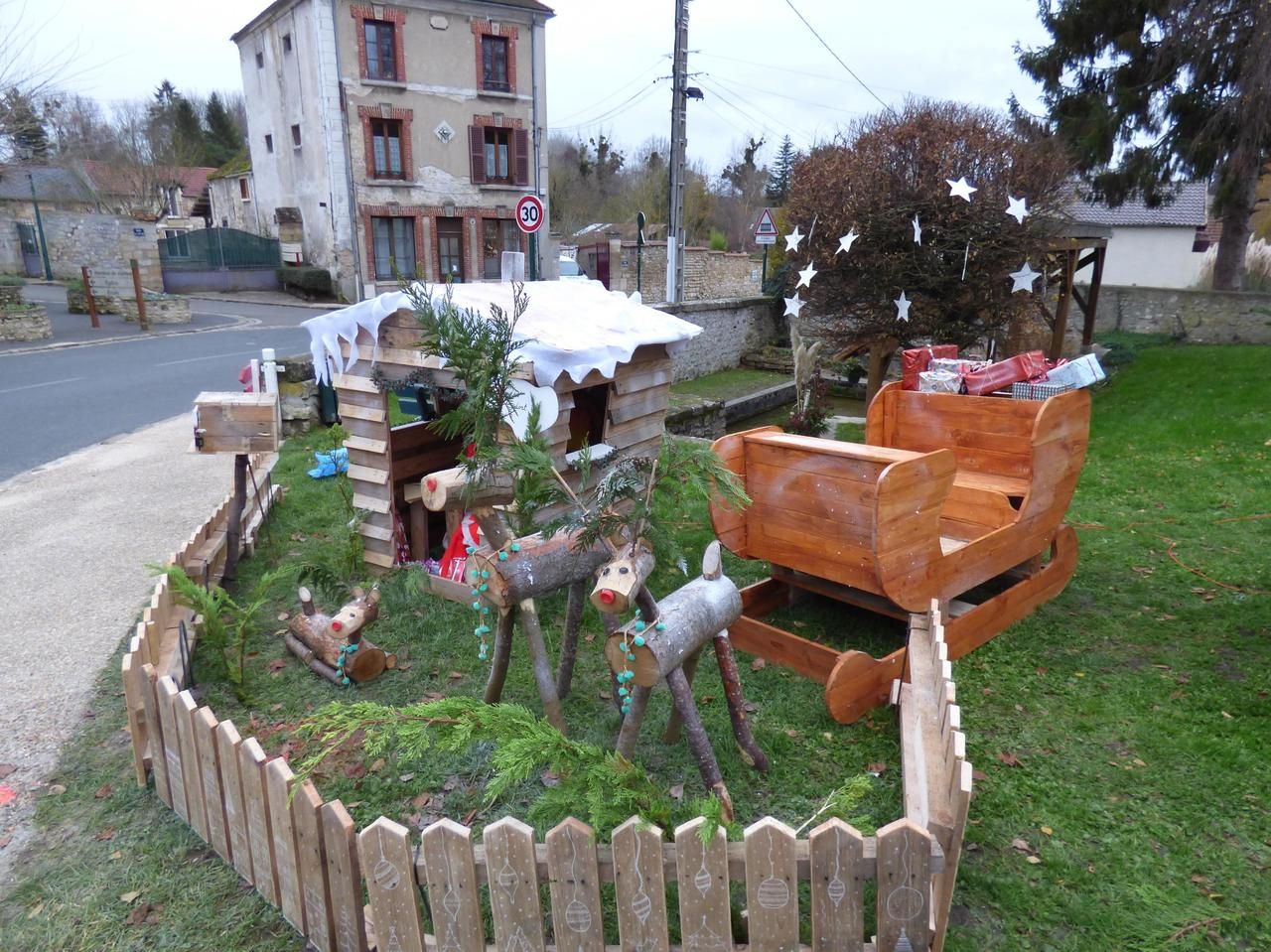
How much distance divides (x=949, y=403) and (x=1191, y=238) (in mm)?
32100

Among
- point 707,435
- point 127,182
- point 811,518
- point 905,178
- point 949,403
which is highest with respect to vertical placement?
point 127,182

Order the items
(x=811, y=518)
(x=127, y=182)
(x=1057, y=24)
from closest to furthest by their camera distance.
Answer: (x=811, y=518) → (x=1057, y=24) → (x=127, y=182)

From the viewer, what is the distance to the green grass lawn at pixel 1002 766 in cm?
308

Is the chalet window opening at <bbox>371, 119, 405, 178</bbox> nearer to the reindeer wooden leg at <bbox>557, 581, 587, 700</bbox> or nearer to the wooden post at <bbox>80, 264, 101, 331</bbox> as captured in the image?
the wooden post at <bbox>80, 264, 101, 331</bbox>

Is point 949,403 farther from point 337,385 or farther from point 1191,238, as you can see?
point 1191,238

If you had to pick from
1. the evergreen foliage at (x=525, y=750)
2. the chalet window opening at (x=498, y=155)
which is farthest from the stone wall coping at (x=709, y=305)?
the chalet window opening at (x=498, y=155)

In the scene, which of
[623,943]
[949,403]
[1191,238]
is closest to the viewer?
[623,943]

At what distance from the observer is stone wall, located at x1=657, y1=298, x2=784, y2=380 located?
17.4 m

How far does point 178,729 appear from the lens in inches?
131

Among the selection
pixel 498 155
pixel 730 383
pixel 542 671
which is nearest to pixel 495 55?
pixel 498 155

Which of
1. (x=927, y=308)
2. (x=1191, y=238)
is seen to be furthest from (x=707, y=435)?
(x=1191, y=238)

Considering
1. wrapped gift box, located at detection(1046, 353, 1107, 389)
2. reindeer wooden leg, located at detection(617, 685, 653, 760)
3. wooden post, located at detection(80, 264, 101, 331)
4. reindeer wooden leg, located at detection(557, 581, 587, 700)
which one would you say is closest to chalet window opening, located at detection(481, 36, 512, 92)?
wooden post, located at detection(80, 264, 101, 331)

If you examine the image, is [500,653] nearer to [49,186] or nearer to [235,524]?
[235,524]

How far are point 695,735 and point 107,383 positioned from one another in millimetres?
14756
